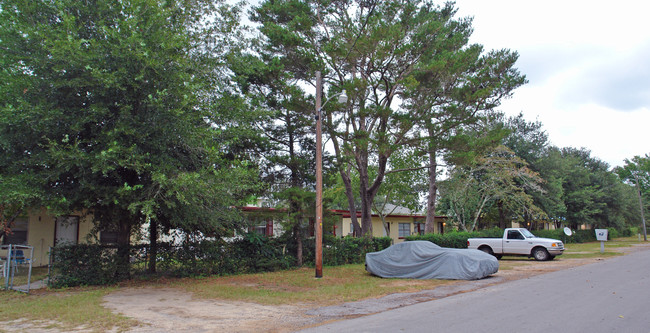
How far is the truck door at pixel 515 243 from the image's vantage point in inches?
846

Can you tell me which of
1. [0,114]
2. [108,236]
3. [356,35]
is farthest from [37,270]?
[356,35]

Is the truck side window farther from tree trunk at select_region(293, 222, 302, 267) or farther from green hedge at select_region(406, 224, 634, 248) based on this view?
tree trunk at select_region(293, 222, 302, 267)

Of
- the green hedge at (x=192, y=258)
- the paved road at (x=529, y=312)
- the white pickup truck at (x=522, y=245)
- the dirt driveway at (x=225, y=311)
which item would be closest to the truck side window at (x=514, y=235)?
the white pickup truck at (x=522, y=245)

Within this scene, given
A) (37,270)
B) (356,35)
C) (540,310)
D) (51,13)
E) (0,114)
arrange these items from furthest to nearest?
(356,35)
(37,270)
(51,13)
(0,114)
(540,310)

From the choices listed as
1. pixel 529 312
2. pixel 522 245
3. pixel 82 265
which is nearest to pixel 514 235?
pixel 522 245

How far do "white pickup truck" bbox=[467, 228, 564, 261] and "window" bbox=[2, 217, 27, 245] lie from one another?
21449 mm

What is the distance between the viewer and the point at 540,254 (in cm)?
2112

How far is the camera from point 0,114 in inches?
389

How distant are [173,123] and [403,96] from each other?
1096 cm

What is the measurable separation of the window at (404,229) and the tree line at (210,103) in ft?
30.3

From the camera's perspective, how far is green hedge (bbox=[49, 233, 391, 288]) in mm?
12344

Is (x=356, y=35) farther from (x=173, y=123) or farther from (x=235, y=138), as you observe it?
→ (x=173, y=123)

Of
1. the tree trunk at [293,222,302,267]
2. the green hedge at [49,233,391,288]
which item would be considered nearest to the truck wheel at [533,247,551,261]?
the green hedge at [49,233,391,288]

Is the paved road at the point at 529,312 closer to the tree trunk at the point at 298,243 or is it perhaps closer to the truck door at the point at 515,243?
the tree trunk at the point at 298,243
